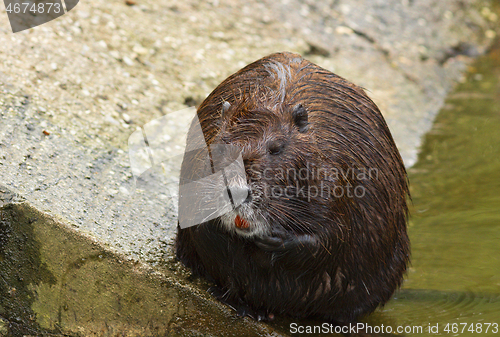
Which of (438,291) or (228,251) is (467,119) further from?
(228,251)

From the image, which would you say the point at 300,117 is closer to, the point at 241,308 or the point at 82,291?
the point at 241,308

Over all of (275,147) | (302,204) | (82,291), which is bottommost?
(82,291)

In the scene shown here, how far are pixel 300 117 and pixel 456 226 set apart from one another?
1973 mm

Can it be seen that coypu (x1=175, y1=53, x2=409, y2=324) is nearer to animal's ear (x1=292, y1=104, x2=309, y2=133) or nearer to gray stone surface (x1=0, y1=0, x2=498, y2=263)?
animal's ear (x1=292, y1=104, x2=309, y2=133)

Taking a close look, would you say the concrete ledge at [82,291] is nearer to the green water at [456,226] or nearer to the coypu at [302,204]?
the coypu at [302,204]

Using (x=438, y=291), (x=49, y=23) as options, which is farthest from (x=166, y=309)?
(x=49, y=23)

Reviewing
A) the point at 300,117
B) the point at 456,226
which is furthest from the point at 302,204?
the point at 456,226

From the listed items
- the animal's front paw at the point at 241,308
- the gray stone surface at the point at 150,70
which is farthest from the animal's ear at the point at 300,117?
the gray stone surface at the point at 150,70

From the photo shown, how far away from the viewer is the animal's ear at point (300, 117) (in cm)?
283

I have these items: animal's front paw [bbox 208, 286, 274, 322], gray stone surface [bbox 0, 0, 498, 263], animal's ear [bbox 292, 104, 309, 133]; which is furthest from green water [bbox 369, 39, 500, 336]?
animal's ear [bbox 292, 104, 309, 133]

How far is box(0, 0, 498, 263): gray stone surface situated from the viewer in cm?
357

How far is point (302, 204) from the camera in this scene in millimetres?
2795

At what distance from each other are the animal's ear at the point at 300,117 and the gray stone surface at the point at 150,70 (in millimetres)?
1152

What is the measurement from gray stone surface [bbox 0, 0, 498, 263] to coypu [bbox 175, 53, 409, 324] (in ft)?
1.96
